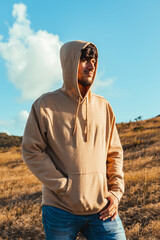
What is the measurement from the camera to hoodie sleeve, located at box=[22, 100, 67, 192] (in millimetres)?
1865

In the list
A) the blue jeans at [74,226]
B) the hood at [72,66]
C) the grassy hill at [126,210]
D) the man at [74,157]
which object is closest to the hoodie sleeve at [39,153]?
the man at [74,157]

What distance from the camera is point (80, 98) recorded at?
2086mm

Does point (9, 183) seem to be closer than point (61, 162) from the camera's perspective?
No

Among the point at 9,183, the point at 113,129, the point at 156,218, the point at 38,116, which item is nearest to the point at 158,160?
the point at 156,218

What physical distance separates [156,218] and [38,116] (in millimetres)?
3742

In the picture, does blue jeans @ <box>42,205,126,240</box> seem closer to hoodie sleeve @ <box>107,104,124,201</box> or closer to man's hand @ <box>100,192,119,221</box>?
man's hand @ <box>100,192,119,221</box>

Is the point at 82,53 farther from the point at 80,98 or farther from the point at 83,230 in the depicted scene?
the point at 83,230

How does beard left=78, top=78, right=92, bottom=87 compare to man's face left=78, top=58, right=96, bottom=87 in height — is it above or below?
below

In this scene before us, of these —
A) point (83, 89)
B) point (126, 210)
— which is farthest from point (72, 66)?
point (126, 210)

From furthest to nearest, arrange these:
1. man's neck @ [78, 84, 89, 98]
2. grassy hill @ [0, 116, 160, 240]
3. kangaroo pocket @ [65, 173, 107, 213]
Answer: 1. grassy hill @ [0, 116, 160, 240]
2. man's neck @ [78, 84, 89, 98]
3. kangaroo pocket @ [65, 173, 107, 213]

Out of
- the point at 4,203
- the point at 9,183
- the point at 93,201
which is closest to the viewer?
the point at 93,201

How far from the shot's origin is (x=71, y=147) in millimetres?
1927

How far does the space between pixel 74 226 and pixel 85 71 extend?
4.23 ft

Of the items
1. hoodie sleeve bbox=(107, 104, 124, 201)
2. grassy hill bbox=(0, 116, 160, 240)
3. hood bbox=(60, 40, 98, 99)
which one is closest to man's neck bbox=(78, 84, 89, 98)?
hood bbox=(60, 40, 98, 99)
